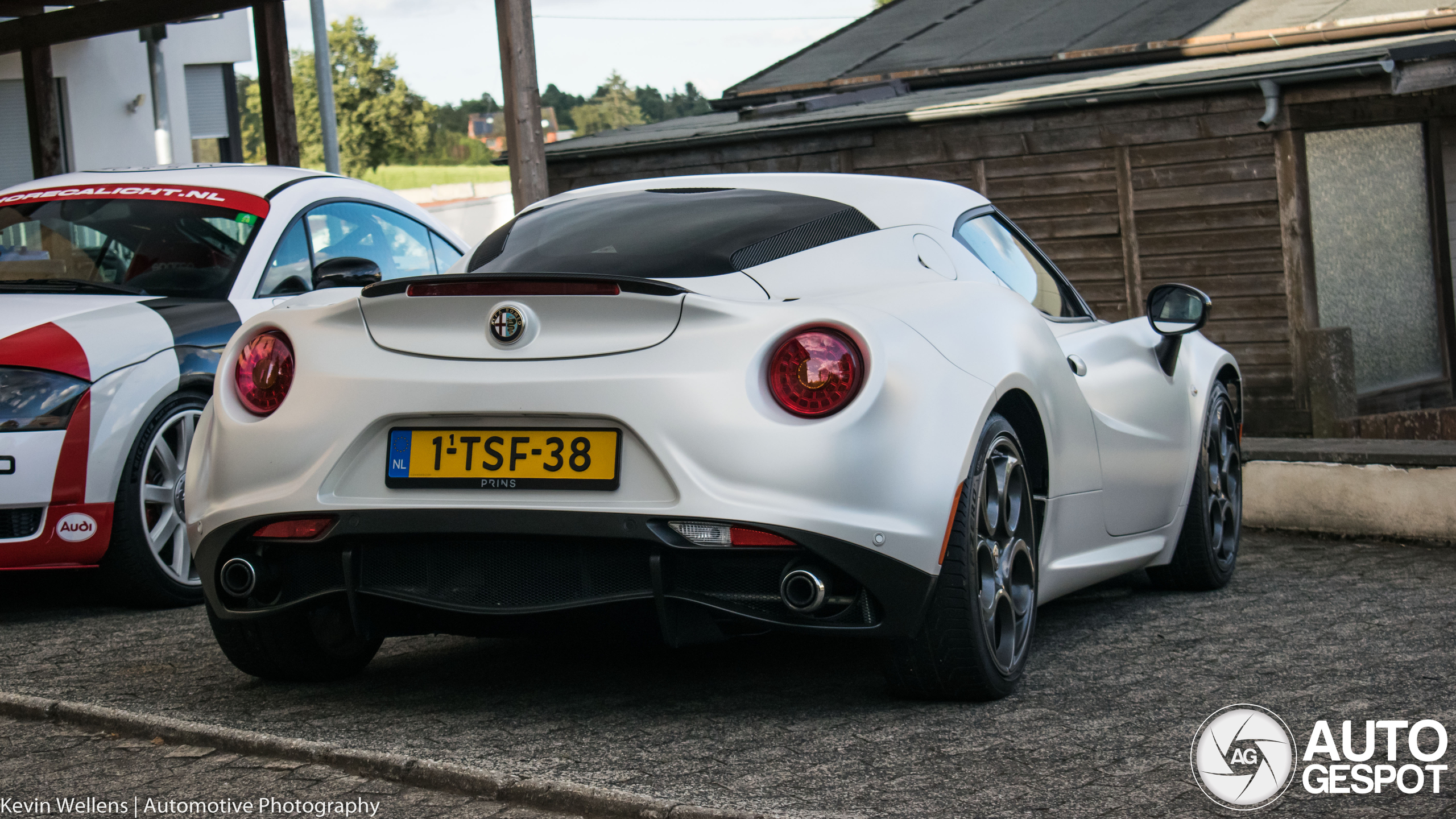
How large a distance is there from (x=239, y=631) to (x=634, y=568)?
124 centimetres

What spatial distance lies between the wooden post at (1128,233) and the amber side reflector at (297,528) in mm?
8915

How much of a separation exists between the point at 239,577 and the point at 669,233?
1.41 metres

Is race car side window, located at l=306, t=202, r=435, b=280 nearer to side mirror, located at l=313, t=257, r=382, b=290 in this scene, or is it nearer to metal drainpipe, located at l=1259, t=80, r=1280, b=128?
side mirror, located at l=313, t=257, r=382, b=290

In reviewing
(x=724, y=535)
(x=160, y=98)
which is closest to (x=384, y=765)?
(x=724, y=535)

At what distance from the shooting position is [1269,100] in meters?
10.8

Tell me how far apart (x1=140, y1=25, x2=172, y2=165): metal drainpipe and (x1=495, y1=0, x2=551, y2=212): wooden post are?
13.5 m

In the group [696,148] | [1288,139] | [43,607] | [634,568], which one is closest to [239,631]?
[634,568]

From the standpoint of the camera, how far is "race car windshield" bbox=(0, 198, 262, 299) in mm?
6262

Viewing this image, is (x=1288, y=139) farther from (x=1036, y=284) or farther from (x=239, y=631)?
(x=239, y=631)

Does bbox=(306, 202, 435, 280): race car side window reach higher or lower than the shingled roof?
lower

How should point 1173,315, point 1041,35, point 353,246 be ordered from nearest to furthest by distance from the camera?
point 1173,315, point 353,246, point 1041,35

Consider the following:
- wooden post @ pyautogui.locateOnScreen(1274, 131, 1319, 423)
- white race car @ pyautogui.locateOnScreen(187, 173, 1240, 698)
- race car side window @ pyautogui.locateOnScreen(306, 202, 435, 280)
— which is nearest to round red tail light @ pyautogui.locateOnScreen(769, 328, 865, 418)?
white race car @ pyautogui.locateOnScreen(187, 173, 1240, 698)

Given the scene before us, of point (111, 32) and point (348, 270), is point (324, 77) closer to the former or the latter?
point (111, 32)

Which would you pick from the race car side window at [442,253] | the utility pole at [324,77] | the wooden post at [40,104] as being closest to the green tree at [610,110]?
the utility pole at [324,77]
